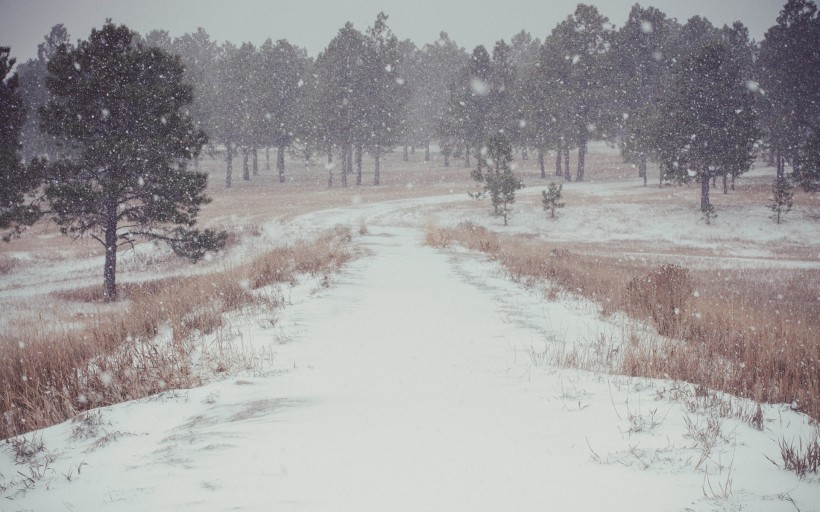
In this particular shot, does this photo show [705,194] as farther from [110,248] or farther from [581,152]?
[110,248]

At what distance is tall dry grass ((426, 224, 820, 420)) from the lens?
13.6 feet

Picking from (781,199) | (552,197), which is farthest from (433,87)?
(781,199)

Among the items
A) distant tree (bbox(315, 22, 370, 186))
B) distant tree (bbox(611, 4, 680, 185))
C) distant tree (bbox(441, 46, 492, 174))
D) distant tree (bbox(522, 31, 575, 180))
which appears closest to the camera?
distant tree (bbox(522, 31, 575, 180))

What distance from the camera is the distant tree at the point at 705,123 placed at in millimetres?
27141

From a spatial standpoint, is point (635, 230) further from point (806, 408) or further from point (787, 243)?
point (806, 408)

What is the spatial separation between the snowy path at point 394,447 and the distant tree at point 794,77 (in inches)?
1465

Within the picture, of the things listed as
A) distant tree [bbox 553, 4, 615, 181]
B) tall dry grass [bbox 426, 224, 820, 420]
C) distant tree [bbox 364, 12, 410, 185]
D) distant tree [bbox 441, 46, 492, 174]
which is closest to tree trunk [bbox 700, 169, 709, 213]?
distant tree [bbox 553, 4, 615, 181]

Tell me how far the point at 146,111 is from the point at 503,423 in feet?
56.8

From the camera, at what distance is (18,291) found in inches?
679

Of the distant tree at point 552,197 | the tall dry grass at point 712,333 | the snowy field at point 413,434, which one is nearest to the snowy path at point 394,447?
the snowy field at point 413,434

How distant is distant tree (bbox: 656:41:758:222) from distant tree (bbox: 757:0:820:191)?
5667 mm

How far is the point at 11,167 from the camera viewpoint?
52.6 feet

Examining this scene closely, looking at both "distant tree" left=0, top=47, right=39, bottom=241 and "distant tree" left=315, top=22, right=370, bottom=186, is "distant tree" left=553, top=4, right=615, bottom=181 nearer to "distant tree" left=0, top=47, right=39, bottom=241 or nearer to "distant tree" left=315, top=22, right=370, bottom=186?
"distant tree" left=315, top=22, right=370, bottom=186

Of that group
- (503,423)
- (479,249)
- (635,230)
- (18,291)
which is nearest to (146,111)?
(18,291)
